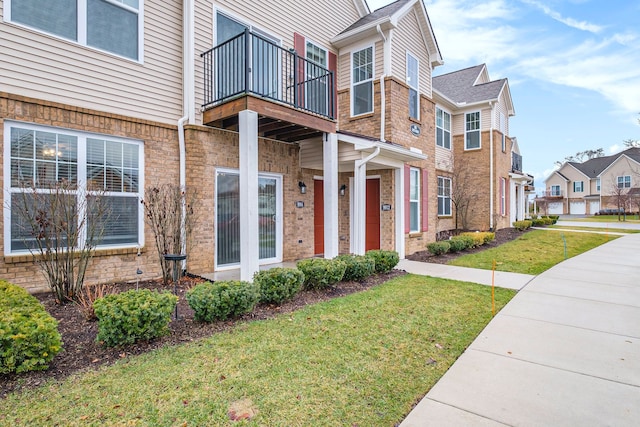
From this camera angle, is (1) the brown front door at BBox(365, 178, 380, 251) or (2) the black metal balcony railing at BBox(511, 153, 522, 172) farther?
(2) the black metal balcony railing at BBox(511, 153, 522, 172)

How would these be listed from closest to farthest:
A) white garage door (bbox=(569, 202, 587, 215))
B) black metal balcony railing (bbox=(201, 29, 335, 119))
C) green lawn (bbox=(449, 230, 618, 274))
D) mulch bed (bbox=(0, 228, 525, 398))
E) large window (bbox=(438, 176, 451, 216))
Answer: mulch bed (bbox=(0, 228, 525, 398)) → black metal balcony railing (bbox=(201, 29, 335, 119)) → green lawn (bbox=(449, 230, 618, 274)) → large window (bbox=(438, 176, 451, 216)) → white garage door (bbox=(569, 202, 587, 215))

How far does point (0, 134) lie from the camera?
5.07 meters

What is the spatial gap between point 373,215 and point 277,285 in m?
5.91

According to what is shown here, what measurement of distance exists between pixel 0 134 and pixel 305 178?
6292 mm

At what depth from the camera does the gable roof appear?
1728cm

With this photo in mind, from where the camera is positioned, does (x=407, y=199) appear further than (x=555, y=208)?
No

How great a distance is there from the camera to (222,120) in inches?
Answer: 277

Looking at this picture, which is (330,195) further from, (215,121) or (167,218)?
(167,218)

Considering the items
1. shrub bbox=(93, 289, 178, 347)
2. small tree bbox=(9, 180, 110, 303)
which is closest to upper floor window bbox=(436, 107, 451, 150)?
small tree bbox=(9, 180, 110, 303)

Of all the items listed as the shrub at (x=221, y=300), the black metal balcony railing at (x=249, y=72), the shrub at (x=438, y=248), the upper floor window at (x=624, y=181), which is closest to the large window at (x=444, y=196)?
the shrub at (x=438, y=248)

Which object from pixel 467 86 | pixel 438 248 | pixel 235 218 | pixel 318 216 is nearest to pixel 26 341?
pixel 235 218

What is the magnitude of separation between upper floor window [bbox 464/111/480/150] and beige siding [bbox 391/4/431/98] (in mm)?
6505

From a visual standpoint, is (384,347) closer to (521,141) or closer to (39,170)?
(39,170)

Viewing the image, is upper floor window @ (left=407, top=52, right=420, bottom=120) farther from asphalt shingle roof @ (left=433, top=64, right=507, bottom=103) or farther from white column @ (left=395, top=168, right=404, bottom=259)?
asphalt shingle roof @ (left=433, top=64, right=507, bottom=103)
